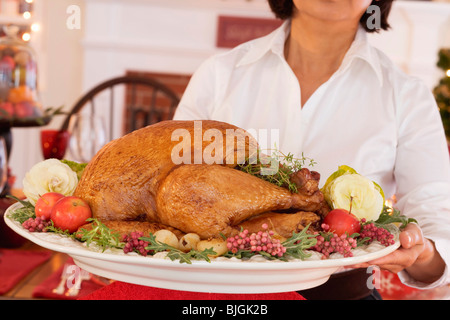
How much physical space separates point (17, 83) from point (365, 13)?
122 cm

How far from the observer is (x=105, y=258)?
63 cm

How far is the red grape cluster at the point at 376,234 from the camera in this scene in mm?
737

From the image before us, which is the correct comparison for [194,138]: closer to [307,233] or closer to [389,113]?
[307,233]

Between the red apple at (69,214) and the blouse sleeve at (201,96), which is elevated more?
the blouse sleeve at (201,96)

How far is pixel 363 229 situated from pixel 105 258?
367mm

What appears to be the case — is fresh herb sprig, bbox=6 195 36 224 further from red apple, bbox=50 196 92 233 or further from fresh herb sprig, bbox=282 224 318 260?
fresh herb sprig, bbox=282 224 318 260

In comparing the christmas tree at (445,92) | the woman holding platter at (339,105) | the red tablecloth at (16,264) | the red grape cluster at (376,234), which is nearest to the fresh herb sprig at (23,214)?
the red tablecloth at (16,264)

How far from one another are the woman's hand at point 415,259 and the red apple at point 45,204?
44cm

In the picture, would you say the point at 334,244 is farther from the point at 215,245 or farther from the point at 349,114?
the point at 349,114

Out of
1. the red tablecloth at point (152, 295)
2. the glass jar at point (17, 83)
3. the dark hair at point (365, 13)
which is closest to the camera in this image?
the red tablecloth at point (152, 295)

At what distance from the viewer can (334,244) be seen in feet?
2.24

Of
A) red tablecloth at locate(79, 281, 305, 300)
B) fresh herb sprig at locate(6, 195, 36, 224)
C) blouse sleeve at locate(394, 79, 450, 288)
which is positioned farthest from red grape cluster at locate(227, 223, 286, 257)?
blouse sleeve at locate(394, 79, 450, 288)

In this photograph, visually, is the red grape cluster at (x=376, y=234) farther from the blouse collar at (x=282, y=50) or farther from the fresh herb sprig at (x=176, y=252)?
the blouse collar at (x=282, y=50)

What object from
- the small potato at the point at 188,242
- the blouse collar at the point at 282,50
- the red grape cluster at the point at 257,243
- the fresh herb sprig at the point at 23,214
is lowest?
the fresh herb sprig at the point at 23,214
